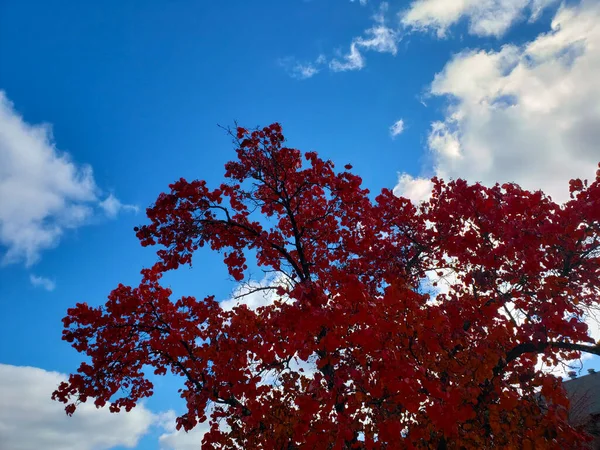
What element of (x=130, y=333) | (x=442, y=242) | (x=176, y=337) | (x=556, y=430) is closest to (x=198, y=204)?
(x=176, y=337)

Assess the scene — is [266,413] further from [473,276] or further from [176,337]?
[473,276]

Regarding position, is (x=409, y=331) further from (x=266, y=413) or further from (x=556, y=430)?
(x=266, y=413)

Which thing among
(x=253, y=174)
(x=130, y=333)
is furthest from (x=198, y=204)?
(x=130, y=333)

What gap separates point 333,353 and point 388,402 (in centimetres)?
181

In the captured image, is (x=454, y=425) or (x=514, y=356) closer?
(x=454, y=425)

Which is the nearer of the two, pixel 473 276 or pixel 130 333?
pixel 473 276

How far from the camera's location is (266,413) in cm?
1062

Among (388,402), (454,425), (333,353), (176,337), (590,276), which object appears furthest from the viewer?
(176,337)

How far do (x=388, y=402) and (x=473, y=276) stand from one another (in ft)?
14.6

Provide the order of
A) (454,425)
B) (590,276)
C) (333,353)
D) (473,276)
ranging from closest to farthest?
1. (454,425)
2. (590,276)
3. (333,353)
4. (473,276)

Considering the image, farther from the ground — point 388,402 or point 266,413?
point 266,413

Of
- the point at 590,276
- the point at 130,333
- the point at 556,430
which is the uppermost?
the point at 130,333

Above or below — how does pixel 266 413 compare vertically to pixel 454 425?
above

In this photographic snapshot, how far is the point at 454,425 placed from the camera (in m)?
7.51
